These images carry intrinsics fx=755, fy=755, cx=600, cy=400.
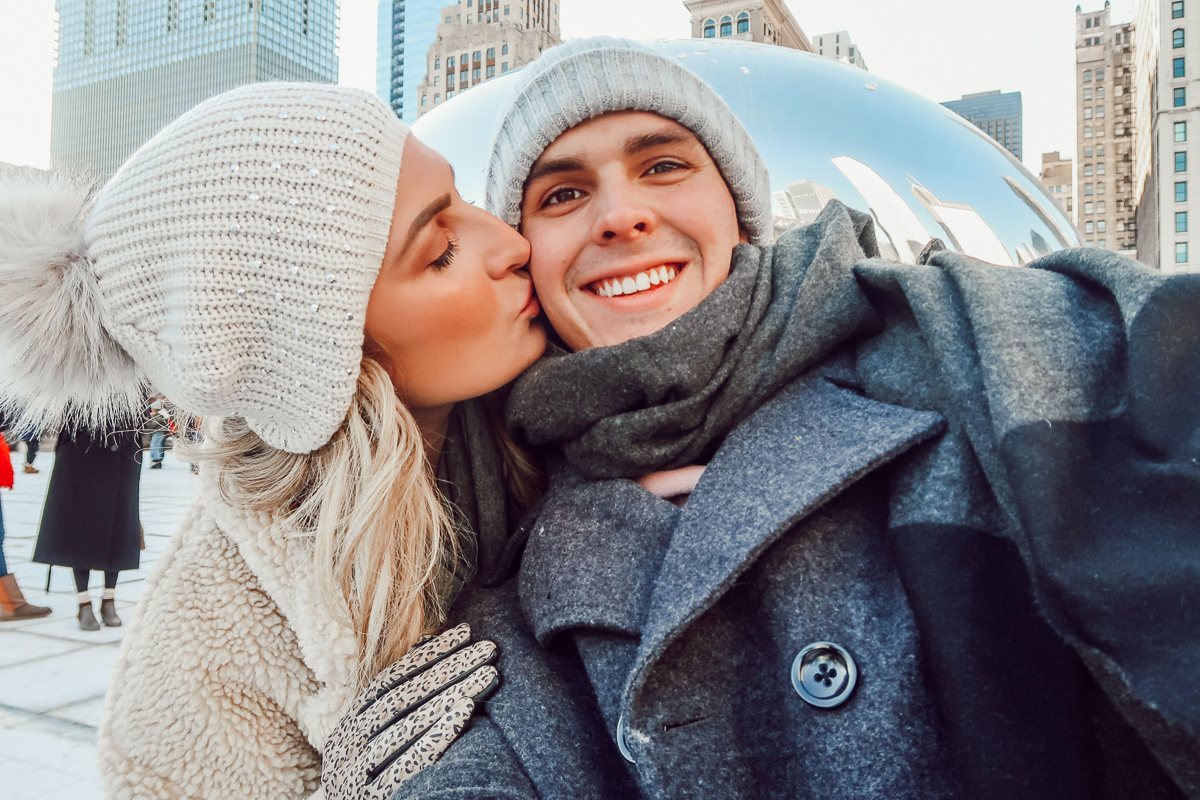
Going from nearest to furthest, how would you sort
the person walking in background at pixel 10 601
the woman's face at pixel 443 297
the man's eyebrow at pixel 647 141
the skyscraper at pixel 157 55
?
the woman's face at pixel 443 297 < the man's eyebrow at pixel 647 141 < the person walking in background at pixel 10 601 < the skyscraper at pixel 157 55

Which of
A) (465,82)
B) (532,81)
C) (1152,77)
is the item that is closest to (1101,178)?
(1152,77)

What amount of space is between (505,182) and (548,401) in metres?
0.58

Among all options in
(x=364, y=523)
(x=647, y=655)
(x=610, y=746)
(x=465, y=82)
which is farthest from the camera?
(x=465, y=82)

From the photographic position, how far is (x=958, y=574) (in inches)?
36.1

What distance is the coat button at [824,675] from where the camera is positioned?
966mm

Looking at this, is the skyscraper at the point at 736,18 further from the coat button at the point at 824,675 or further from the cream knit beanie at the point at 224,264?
the coat button at the point at 824,675

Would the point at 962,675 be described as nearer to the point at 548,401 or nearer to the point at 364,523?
the point at 548,401

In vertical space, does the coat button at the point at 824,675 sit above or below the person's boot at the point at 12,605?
above

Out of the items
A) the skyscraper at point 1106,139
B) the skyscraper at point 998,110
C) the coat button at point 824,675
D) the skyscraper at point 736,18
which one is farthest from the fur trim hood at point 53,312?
the skyscraper at point 998,110

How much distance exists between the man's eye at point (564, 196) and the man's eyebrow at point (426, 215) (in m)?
0.27

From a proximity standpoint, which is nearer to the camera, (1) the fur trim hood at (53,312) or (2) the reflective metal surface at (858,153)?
(1) the fur trim hood at (53,312)

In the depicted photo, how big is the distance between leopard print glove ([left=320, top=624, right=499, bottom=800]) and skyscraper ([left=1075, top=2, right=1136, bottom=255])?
8751cm

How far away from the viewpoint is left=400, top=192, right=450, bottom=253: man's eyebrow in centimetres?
146

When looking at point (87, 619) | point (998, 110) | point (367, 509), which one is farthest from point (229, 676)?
point (998, 110)
